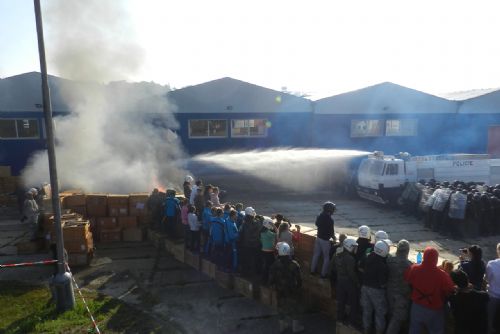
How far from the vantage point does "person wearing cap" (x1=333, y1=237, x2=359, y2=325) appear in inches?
243

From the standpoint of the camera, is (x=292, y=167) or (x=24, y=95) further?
(x=292, y=167)

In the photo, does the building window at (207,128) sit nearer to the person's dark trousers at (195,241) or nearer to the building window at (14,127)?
the building window at (14,127)

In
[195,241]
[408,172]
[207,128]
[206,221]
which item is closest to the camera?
[206,221]

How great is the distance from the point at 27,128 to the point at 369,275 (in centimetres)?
2012

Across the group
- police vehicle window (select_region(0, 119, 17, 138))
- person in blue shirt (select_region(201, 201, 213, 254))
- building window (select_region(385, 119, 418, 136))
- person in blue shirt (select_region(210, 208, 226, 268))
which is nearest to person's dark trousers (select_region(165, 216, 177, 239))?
person in blue shirt (select_region(201, 201, 213, 254))

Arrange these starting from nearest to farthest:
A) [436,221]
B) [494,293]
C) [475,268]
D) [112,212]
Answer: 1. [494,293]
2. [475,268]
3. [112,212]
4. [436,221]

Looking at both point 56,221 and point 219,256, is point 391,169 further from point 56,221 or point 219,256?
point 56,221

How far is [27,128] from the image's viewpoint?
2062 centimetres

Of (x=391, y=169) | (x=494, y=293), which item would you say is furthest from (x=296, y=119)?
(x=494, y=293)

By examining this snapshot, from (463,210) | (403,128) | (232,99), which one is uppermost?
(232,99)

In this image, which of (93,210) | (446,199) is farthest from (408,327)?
(93,210)

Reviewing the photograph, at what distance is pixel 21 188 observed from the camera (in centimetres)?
1552

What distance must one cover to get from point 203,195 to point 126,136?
824 centimetres

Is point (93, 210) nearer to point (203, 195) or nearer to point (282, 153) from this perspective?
point (203, 195)
